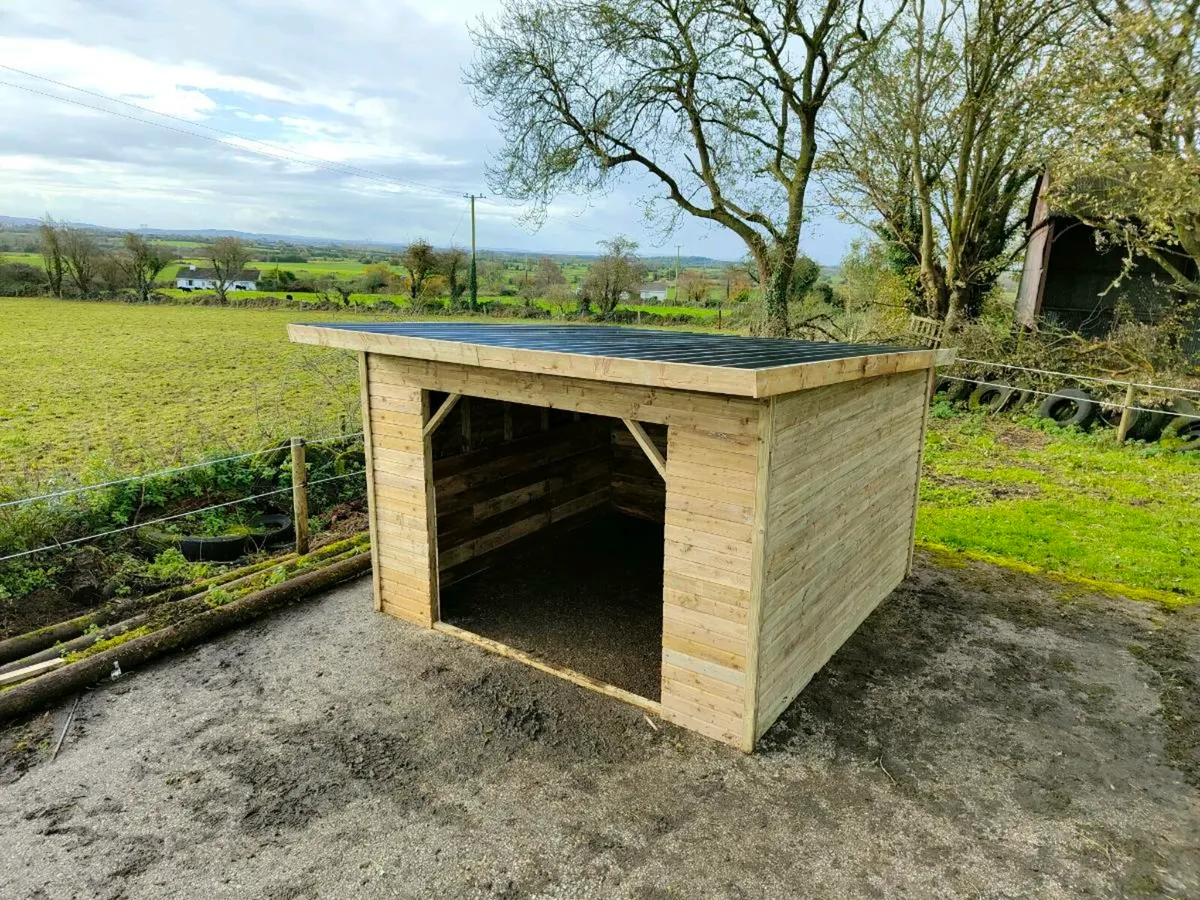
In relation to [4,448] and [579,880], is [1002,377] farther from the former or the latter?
[4,448]

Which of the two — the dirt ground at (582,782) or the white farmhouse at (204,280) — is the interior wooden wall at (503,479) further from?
the white farmhouse at (204,280)

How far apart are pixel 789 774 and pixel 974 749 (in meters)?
1.16

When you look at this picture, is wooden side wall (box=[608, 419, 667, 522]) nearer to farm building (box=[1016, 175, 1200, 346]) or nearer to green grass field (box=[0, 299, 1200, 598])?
green grass field (box=[0, 299, 1200, 598])

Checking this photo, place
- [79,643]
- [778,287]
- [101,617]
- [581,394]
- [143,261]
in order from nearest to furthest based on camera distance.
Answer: [581,394], [79,643], [101,617], [778,287], [143,261]

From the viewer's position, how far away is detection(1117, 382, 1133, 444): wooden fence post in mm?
10414

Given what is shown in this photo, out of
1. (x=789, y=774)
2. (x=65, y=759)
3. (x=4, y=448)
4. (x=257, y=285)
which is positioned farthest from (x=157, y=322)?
(x=789, y=774)

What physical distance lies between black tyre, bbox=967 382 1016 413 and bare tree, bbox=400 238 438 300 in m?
19.5

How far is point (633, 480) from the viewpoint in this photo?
320 inches

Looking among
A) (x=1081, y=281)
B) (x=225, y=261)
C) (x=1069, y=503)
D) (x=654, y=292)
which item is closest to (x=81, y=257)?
(x=225, y=261)

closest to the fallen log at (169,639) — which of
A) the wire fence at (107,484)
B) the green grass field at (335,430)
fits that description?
the wire fence at (107,484)

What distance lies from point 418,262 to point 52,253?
12.1m

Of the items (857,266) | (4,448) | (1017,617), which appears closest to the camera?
(1017,617)

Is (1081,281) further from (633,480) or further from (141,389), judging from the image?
(141,389)

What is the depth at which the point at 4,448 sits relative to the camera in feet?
25.2
